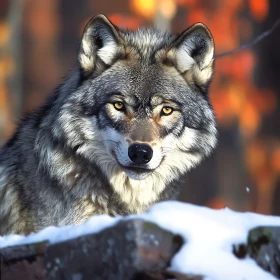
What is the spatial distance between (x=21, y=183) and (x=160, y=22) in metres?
10.8

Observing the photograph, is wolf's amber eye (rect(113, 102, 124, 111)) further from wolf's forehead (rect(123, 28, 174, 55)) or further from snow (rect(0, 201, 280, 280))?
snow (rect(0, 201, 280, 280))

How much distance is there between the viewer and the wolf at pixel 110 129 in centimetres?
646

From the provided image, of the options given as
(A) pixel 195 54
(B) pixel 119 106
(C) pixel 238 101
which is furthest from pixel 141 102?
(C) pixel 238 101

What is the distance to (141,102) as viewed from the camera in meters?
6.41

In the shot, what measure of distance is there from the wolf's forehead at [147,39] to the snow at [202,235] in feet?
8.24

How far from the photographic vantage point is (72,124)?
6.57 metres

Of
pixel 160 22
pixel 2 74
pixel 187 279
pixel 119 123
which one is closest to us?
pixel 187 279

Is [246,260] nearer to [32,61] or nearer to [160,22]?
[160,22]

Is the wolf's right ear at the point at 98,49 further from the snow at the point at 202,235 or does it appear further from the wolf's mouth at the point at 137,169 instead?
the snow at the point at 202,235

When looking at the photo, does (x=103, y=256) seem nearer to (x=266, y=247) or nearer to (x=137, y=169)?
(x=266, y=247)

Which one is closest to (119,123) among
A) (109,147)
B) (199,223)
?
(109,147)

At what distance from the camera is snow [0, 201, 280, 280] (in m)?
4.23

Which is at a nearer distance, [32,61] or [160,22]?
[160,22]

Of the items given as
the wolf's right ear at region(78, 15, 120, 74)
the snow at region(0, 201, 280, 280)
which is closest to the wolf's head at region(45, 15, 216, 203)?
the wolf's right ear at region(78, 15, 120, 74)
